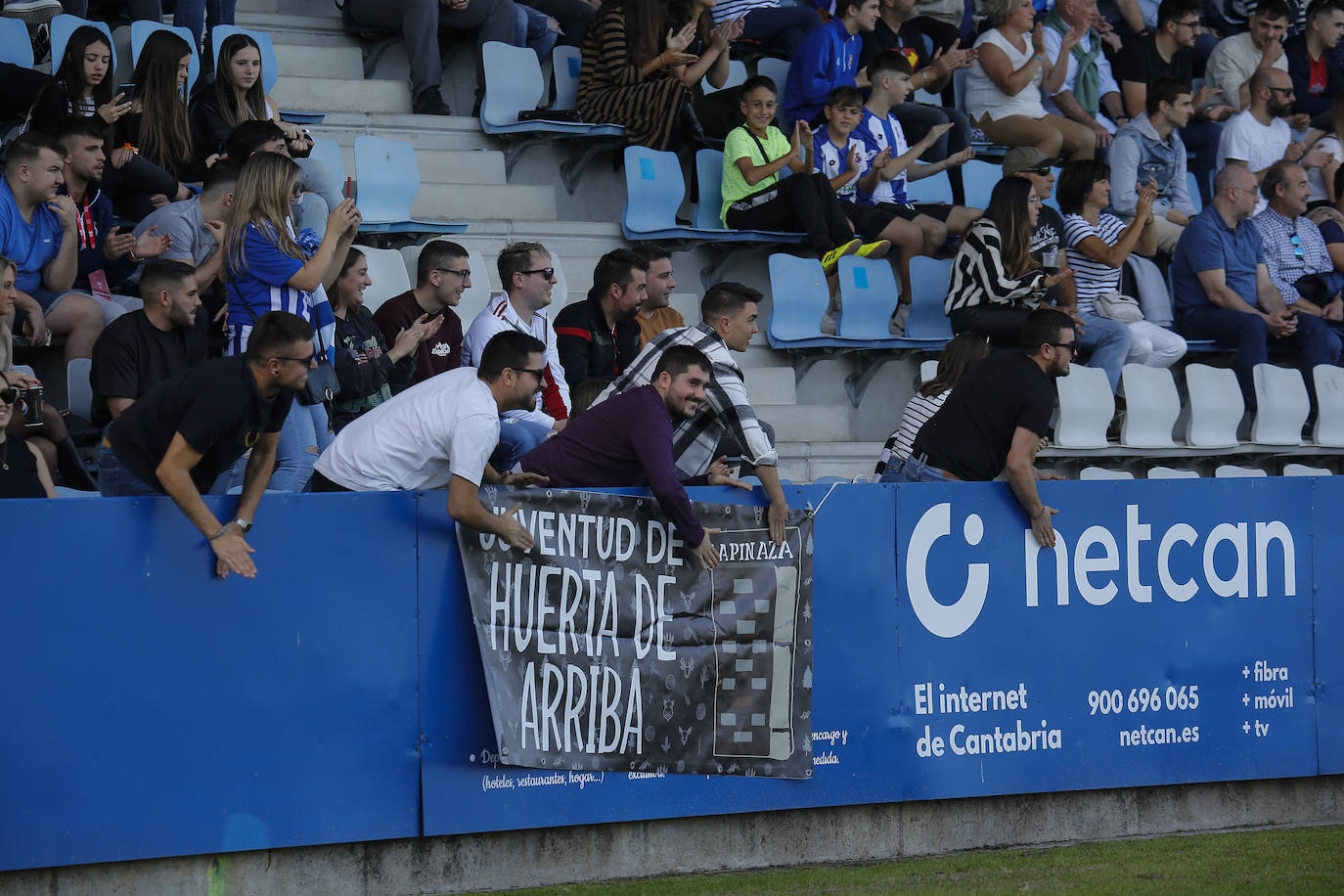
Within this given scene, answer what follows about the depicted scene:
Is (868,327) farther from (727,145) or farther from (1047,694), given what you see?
(1047,694)

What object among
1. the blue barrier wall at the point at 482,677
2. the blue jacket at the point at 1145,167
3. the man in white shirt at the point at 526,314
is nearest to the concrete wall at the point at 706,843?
the blue barrier wall at the point at 482,677

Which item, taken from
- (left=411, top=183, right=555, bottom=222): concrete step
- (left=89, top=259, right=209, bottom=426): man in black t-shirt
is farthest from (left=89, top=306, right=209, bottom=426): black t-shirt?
(left=411, top=183, right=555, bottom=222): concrete step

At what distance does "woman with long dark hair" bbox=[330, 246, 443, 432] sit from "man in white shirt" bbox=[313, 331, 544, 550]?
1.44 m

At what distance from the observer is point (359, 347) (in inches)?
310

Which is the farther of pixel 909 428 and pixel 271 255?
pixel 909 428

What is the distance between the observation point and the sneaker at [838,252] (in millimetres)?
10938

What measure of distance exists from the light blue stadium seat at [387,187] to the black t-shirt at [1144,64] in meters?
6.82

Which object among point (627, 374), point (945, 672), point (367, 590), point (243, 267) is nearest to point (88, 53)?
point (243, 267)

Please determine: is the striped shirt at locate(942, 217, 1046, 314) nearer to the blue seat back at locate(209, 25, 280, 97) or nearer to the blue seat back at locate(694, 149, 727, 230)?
the blue seat back at locate(694, 149, 727, 230)

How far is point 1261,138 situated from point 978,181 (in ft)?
10.2

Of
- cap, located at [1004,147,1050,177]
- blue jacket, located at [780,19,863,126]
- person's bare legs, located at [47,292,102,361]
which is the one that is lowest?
person's bare legs, located at [47,292,102,361]

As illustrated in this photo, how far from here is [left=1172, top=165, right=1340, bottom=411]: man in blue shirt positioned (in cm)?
1191

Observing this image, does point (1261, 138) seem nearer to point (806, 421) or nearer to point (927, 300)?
point (927, 300)

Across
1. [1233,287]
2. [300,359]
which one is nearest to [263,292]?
[300,359]
